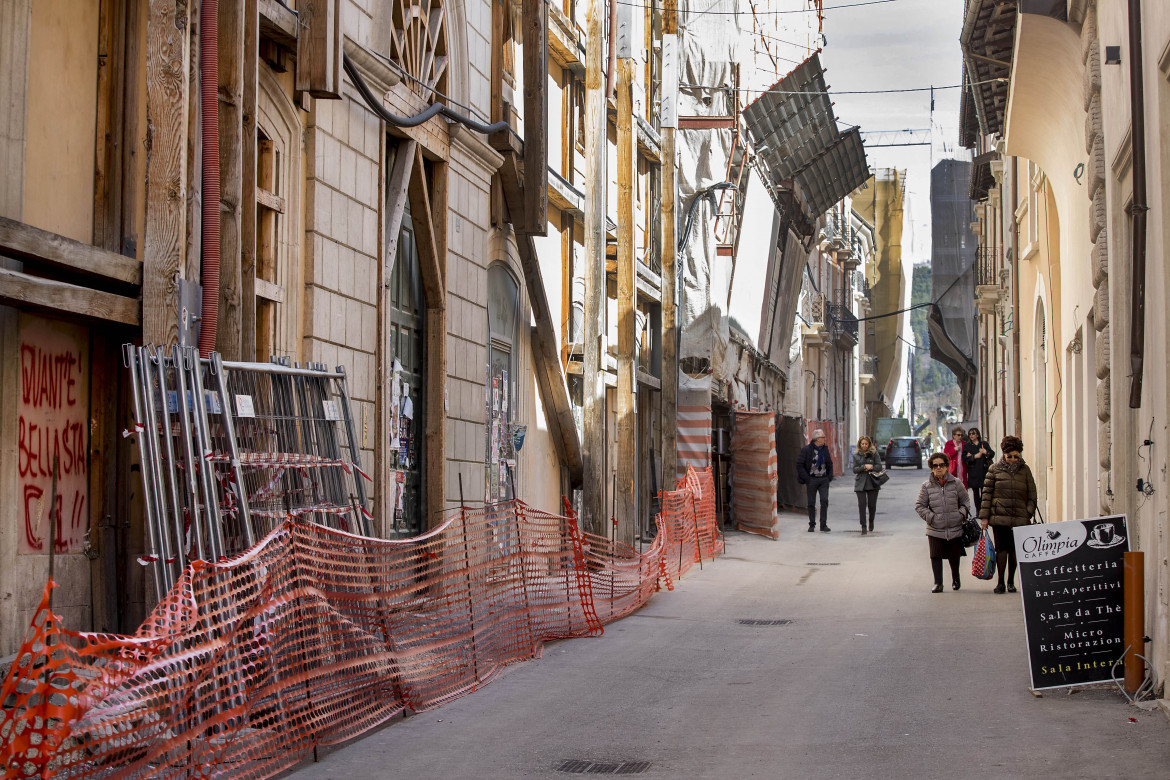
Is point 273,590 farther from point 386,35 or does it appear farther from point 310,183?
point 386,35

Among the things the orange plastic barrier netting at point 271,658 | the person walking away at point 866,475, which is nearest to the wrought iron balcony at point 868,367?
the person walking away at point 866,475

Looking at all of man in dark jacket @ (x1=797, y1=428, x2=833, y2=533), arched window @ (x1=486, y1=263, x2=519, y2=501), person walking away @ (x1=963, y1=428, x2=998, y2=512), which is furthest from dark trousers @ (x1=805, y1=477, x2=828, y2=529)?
arched window @ (x1=486, y1=263, x2=519, y2=501)

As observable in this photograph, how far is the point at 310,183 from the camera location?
33.8 feet

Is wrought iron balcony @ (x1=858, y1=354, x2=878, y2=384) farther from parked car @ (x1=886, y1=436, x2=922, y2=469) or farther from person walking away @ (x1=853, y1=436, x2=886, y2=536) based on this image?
person walking away @ (x1=853, y1=436, x2=886, y2=536)

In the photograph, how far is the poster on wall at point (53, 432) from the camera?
6.77 meters

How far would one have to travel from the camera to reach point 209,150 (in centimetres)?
805

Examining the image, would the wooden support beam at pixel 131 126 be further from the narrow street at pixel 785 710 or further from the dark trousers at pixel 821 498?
the dark trousers at pixel 821 498

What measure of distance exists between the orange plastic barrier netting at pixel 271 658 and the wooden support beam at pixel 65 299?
1596 mm

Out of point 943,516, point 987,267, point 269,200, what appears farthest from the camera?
point 987,267

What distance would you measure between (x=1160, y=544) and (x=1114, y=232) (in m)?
2.76

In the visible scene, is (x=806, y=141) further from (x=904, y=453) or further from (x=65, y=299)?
(x=65, y=299)

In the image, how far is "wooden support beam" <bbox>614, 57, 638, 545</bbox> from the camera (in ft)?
59.7

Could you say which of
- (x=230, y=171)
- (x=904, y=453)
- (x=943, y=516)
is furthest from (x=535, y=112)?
(x=904, y=453)

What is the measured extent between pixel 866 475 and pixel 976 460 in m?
1.88
